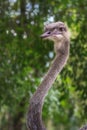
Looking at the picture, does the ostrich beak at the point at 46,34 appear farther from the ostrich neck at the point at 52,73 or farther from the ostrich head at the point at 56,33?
the ostrich neck at the point at 52,73

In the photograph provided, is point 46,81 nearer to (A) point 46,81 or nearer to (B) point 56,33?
(A) point 46,81

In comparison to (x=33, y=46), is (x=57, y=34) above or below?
below

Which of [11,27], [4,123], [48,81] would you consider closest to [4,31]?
[11,27]

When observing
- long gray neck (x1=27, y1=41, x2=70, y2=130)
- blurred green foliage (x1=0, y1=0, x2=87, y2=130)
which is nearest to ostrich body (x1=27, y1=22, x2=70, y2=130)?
long gray neck (x1=27, y1=41, x2=70, y2=130)

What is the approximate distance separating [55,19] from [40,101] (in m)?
2.79

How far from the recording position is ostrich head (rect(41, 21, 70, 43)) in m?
4.45

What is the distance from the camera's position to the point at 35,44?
24.4 feet

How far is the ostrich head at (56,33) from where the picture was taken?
4.45 meters

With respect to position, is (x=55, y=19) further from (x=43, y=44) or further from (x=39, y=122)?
(x=39, y=122)

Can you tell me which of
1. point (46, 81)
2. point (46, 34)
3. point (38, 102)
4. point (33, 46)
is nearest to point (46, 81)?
point (46, 81)

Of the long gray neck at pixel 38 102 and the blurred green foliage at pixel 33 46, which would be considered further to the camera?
the blurred green foliage at pixel 33 46

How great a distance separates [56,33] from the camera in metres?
4.51

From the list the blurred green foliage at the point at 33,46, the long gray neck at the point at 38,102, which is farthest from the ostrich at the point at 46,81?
the blurred green foliage at the point at 33,46

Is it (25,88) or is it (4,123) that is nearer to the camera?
(25,88)
